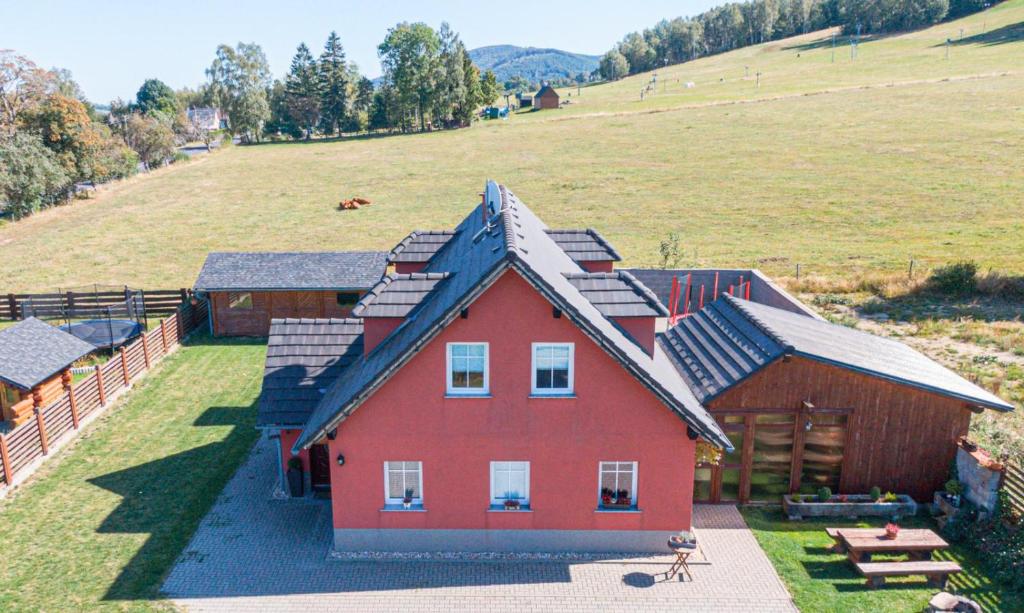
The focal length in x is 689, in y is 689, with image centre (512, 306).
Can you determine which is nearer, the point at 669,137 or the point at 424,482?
the point at 424,482

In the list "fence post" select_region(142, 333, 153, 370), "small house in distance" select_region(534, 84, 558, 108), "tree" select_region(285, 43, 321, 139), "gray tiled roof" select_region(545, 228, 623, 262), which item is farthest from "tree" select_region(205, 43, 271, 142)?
"gray tiled roof" select_region(545, 228, 623, 262)

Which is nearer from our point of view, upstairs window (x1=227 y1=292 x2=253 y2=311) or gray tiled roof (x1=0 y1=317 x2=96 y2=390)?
gray tiled roof (x1=0 y1=317 x2=96 y2=390)

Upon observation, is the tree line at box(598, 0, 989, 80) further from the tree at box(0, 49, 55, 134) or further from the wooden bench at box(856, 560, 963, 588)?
the wooden bench at box(856, 560, 963, 588)

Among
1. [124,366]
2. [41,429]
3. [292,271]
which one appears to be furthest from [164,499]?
[292,271]

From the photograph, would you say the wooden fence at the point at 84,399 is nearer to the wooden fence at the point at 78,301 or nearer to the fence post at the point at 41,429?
the fence post at the point at 41,429

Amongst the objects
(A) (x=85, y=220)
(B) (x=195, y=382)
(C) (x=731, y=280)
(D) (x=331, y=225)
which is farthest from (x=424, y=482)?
(A) (x=85, y=220)

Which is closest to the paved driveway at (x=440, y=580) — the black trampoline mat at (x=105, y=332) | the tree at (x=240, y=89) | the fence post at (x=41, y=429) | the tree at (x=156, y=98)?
the fence post at (x=41, y=429)

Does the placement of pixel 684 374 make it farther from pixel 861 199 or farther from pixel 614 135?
pixel 614 135
